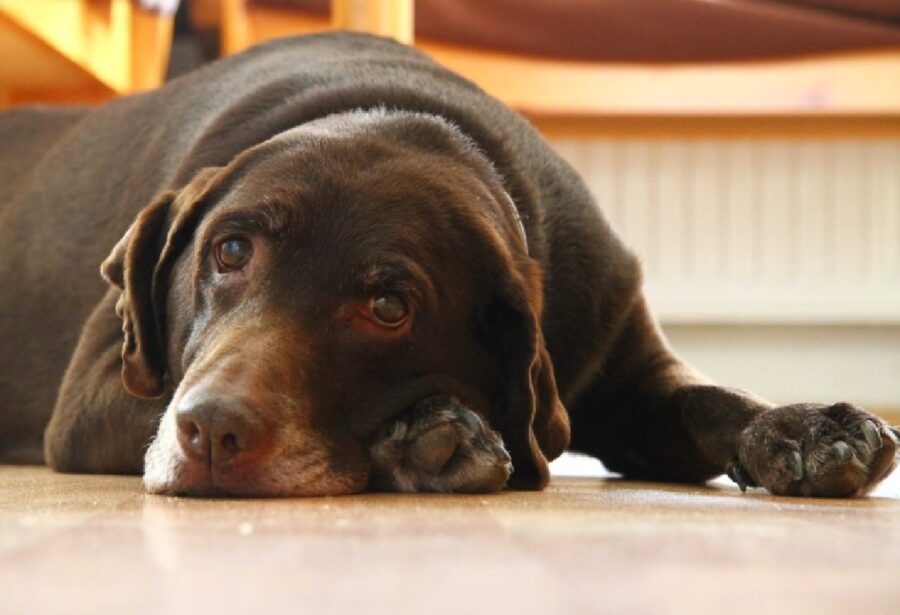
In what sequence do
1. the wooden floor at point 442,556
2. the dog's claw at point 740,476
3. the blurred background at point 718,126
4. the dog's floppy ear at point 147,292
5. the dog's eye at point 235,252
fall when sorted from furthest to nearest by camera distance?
1. the blurred background at point 718,126
2. the dog's floppy ear at point 147,292
3. the dog's claw at point 740,476
4. the dog's eye at point 235,252
5. the wooden floor at point 442,556

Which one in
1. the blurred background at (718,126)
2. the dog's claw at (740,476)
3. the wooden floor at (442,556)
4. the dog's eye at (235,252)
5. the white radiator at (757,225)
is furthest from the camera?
the white radiator at (757,225)

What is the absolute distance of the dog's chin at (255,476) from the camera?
1.72 m

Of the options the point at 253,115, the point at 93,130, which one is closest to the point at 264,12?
the point at 93,130

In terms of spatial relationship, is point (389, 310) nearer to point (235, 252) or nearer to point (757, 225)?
point (235, 252)

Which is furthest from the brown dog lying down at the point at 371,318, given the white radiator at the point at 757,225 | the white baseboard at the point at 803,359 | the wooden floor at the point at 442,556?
the white baseboard at the point at 803,359

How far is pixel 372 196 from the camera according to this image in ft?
6.33

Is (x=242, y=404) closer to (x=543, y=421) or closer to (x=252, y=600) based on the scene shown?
(x=543, y=421)

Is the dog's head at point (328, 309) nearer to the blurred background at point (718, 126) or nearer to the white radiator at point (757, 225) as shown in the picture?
the blurred background at point (718, 126)

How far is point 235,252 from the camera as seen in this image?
6.34 feet

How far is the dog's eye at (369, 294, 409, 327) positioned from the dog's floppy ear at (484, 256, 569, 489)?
172 mm

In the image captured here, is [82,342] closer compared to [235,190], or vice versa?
[235,190]

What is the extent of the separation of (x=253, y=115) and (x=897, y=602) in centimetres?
174

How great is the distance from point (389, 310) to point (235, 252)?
0.76ft

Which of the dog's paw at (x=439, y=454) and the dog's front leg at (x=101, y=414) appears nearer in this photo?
the dog's paw at (x=439, y=454)
